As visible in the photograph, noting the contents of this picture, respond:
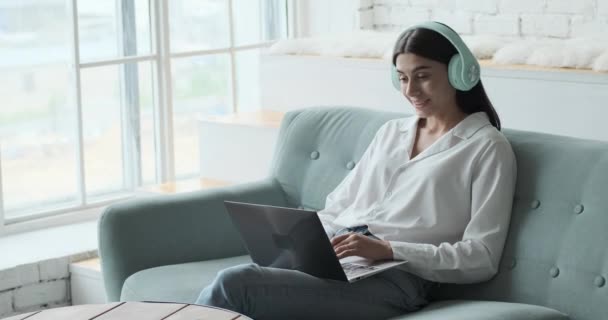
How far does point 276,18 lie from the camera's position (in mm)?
4914

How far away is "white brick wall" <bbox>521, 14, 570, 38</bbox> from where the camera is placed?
4293 mm

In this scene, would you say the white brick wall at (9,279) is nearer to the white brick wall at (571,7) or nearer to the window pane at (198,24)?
the window pane at (198,24)

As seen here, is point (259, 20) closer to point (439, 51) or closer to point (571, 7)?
point (571, 7)

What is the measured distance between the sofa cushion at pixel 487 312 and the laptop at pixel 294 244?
0.14 metres

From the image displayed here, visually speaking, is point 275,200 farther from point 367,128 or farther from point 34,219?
point 34,219

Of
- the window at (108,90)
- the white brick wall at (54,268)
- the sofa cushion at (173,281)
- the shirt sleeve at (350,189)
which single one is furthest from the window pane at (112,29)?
the shirt sleeve at (350,189)

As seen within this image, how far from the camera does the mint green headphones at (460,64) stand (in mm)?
2371

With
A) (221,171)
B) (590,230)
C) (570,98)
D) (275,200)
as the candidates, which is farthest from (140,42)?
(590,230)

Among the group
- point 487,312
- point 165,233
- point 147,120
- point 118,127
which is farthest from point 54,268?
point 487,312

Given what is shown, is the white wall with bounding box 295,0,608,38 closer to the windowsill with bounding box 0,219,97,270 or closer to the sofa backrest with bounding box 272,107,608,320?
the windowsill with bounding box 0,219,97,270

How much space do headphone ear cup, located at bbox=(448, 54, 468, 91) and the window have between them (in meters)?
2.00

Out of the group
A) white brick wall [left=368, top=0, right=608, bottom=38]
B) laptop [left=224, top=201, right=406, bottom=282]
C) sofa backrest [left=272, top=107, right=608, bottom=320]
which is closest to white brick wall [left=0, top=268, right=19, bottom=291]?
laptop [left=224, top=201, right=406, bottom=282]

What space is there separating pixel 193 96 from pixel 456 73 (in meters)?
2.27

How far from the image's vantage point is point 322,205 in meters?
2.88
